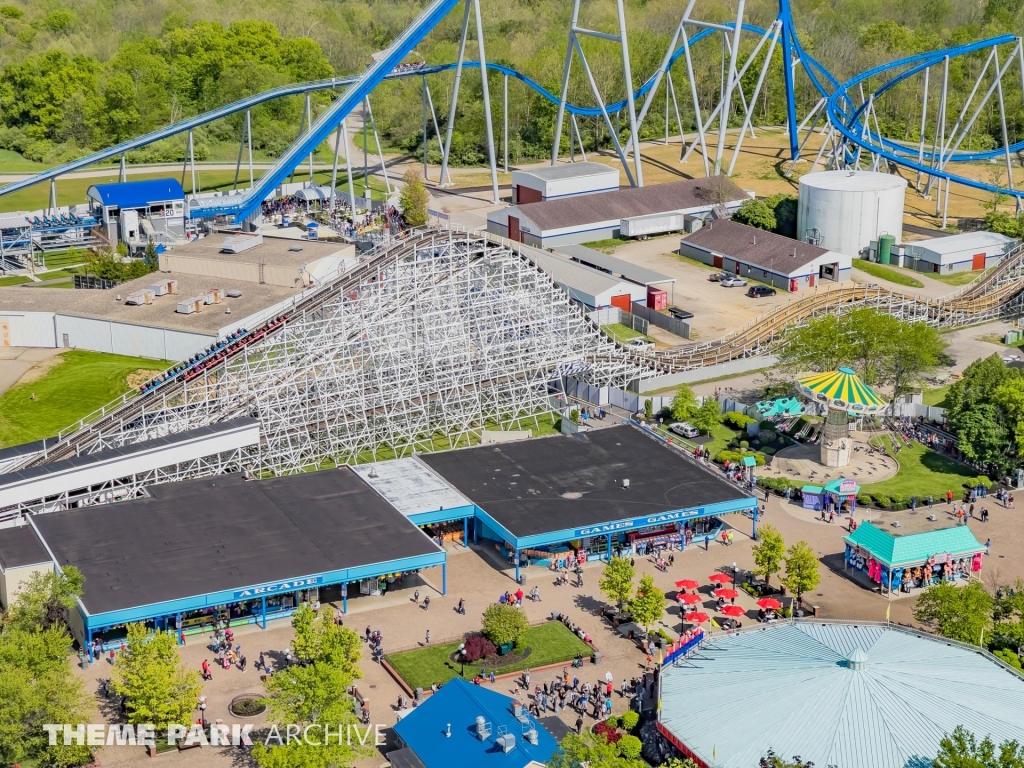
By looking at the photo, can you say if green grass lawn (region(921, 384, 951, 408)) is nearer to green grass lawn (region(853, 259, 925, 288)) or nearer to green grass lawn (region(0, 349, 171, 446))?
green grass lawn (region(853, 259, 925, 288))

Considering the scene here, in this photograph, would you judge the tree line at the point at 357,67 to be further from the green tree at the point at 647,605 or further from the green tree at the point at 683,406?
the green tree at the point at 647,605

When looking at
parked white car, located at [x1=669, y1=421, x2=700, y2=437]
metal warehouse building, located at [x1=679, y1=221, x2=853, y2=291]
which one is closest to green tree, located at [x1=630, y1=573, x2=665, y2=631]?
parked white car, located at [x1=669, y1=421, x2=700, y2=437]

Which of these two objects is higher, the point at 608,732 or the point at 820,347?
the point at 820,347

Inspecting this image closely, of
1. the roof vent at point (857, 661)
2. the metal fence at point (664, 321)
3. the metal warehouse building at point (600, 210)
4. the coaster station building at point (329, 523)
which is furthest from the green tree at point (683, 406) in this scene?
the metal warehouse building at point (600, 210)

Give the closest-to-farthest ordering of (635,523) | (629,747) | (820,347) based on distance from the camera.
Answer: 1. (629,747)
2. (635,523)
3. (820,347)

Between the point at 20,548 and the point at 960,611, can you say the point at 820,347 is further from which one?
the point at 20,548

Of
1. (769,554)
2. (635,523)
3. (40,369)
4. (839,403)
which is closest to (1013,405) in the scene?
(839,403)

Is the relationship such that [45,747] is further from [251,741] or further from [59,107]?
[59,107]

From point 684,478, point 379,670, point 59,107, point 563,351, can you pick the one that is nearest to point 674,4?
point 59,107
